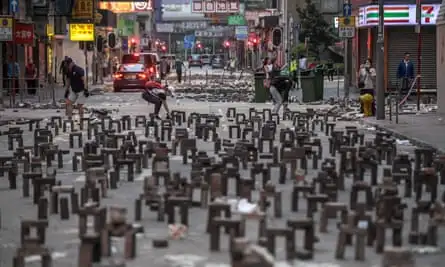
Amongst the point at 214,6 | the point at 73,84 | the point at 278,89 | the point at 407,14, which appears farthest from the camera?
the point at 214,6

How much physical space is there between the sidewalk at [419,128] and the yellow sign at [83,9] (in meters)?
25.3

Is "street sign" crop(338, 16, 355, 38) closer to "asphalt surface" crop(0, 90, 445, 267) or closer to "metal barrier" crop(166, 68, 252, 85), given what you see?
"asphalt surface" crop(0, 90, 445, 267)

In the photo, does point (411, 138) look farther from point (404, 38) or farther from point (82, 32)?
point (82, 32)

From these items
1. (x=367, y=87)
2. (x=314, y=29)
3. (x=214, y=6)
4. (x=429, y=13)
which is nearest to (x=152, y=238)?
(x=367, y=87)

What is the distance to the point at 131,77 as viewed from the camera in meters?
49.7

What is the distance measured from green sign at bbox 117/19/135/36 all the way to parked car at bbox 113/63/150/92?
42.1 m

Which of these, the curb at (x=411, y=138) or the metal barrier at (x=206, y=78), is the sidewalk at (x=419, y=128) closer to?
the curb at (x=411, y=138)

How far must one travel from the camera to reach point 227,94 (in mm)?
44844

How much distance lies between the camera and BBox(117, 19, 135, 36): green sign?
93887mm

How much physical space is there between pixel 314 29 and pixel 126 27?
101ft

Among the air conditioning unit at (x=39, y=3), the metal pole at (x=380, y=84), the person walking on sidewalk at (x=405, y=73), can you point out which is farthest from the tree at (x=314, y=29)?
the metal pole at (x=380, y=84)

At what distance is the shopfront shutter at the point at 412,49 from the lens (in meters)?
41.9

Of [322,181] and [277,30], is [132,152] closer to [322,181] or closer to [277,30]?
[322,181]

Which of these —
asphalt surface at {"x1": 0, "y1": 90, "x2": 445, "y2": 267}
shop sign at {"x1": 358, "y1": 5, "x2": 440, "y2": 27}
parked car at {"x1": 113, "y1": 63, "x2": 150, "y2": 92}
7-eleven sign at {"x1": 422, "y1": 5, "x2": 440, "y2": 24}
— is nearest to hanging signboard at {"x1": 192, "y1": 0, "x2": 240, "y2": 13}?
parked car at {"x1": 113, "y1": 63, "x2": 150, "y2": 92}
